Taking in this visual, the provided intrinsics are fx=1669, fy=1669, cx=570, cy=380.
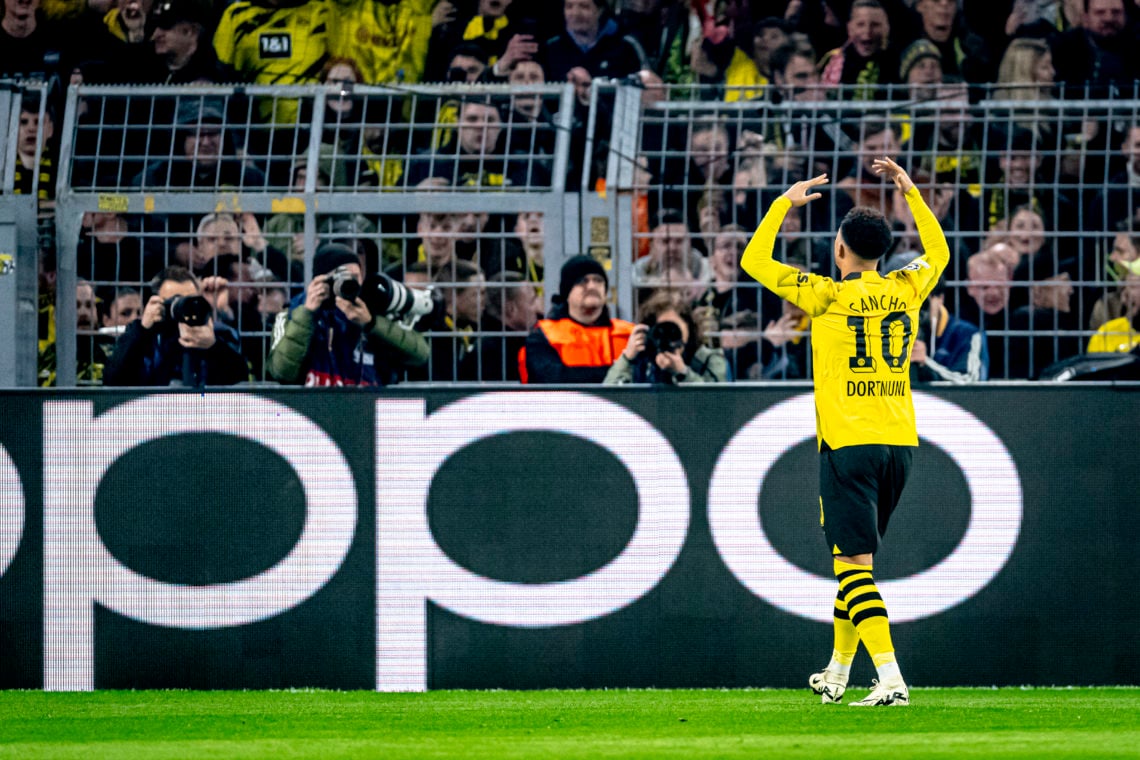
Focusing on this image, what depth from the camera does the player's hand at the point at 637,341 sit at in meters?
7.58

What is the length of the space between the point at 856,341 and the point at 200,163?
412 cm

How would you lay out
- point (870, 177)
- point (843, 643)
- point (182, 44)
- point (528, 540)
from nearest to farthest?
point (843, 643), point (528, 540), point (870, 177), point (182, 44)

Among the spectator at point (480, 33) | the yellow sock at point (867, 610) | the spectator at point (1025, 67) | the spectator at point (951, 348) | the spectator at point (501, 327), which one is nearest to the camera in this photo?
the yellow sock at point (867, 610)

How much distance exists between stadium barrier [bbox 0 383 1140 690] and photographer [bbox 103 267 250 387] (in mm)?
388

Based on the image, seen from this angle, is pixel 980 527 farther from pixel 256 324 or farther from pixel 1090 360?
pixel 256 324

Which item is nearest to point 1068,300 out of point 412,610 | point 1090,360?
point 1090,360

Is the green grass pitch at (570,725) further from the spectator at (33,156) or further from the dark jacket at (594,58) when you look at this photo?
the dark jacket at (594,58)

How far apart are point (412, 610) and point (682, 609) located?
1162 millimetres

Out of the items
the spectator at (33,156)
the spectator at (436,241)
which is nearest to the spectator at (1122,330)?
the spectator at (436,241)

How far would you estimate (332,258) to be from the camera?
25.3 feet

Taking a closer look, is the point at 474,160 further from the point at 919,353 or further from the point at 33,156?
the point at 919,353

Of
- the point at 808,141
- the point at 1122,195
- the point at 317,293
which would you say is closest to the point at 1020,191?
the point at 1122,195

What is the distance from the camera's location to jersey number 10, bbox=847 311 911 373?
615 cm

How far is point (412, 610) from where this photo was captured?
23.6 ft
